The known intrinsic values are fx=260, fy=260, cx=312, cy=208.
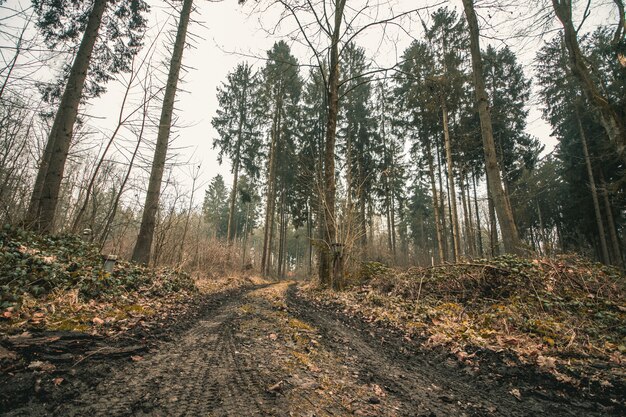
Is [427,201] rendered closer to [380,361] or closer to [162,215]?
[162,215]

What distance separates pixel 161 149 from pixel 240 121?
41.6ft

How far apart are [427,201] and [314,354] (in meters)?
32.1

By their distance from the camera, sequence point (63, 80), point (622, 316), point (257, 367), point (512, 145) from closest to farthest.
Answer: point (257, 367), point (622, 316), point (63, 80), point (512, 145)

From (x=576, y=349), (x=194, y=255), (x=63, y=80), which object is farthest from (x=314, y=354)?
(x=63, y=80)

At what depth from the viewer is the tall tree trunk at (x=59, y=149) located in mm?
5562

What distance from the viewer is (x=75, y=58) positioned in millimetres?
6793

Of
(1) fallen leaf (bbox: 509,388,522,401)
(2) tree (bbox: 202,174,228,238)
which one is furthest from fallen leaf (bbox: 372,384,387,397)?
(2) tree (bbox: 202,174,228,238)

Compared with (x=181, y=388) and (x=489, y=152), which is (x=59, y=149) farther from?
(x=489, y=152)

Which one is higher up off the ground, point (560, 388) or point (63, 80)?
point (63, 80)

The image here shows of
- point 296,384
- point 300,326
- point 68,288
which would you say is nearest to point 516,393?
point 296,384

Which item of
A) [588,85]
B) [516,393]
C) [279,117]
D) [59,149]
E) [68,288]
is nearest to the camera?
[516,393]

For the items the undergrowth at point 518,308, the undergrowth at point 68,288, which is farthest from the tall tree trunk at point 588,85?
the undergrowth at point 68,288

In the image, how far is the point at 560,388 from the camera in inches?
74.9

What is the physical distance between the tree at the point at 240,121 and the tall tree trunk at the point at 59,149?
468 inches
